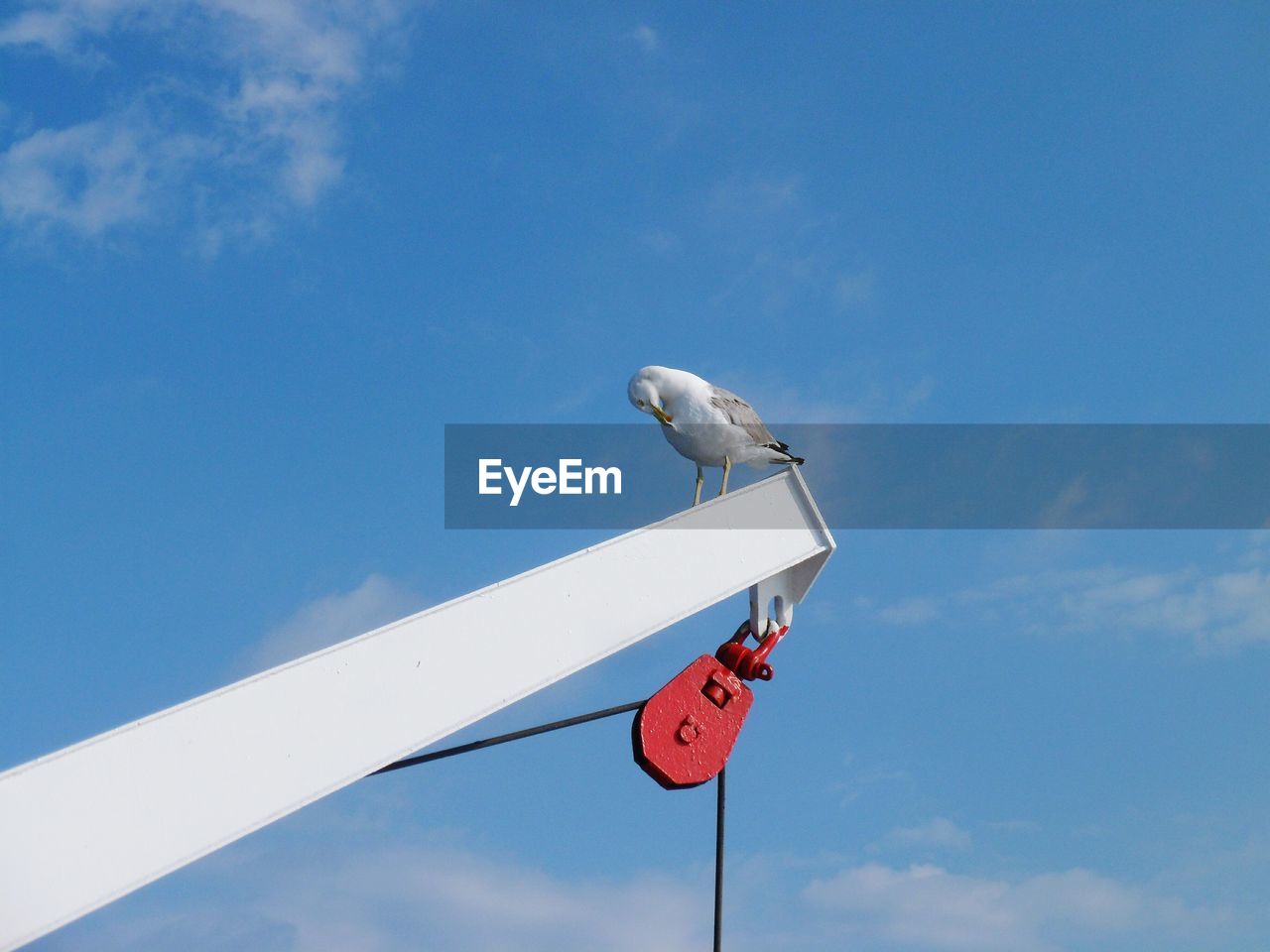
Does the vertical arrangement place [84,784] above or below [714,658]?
below

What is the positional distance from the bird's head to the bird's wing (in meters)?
0.29

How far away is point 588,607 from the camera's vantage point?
5449mm

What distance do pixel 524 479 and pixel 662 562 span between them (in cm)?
142

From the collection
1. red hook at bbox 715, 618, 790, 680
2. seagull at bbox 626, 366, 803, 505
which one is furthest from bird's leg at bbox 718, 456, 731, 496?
red hook at bbox 715, 618, 790, 680

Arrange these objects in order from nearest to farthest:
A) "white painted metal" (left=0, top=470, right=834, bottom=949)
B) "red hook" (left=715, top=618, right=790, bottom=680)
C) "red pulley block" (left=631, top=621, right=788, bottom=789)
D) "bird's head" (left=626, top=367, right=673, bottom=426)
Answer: "white painted metal" (left=0, top=470, right=834, bottom=949)
"red pulley block" (left=631, top=621, right=788, bottom=789)
"red hook" (left=715, top=618, right=790, bottom=680)
"bird's head" (left=626, top=367, right=673, bottom=426)

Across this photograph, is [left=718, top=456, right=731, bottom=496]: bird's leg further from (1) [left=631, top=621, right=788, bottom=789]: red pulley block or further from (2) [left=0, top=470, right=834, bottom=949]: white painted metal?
(1) [left=631, top=621, right=788, bottom=789]: red pulley block

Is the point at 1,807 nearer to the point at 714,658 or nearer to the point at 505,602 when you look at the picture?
the point at 505,602

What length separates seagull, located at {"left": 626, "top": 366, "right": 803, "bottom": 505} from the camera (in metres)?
6.48

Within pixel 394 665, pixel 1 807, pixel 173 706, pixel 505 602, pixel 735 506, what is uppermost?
pixel 735 506

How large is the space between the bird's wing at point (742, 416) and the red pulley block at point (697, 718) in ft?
3.56

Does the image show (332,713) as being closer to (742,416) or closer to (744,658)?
(744,658)

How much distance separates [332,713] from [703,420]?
2703mm

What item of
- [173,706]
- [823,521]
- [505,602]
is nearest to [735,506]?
[823,521]

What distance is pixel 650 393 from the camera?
664 cm
